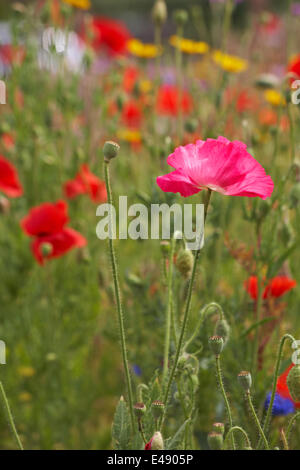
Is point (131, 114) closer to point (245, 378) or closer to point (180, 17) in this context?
point (180, 17)

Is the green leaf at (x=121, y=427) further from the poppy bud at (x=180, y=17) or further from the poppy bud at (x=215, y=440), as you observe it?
the poppy bud at (x=180, y=17)

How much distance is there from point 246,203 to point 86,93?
821 millimetres

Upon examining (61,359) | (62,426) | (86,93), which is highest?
(86,93)

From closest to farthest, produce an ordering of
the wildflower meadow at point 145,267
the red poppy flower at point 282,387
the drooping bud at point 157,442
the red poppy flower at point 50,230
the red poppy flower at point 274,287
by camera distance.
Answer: the drooping bud at point 157,442
the wildflower meadow at point 145,267
the red poppy flower at point 282,387
the red poppy flower at point 274,287
the red poppy flower at point 50,230

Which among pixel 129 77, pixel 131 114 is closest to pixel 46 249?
pixel 131 114

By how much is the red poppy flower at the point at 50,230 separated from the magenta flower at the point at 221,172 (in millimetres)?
497

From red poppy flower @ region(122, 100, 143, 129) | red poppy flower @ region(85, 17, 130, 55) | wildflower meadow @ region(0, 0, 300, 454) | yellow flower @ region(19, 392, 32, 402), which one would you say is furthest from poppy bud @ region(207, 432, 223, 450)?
red poppy flower @ region(85, 17, 130, 55)

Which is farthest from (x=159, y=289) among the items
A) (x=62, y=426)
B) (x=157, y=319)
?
(x=62, y=426)

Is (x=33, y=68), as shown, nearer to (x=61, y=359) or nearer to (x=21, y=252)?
(x=21, y=252)

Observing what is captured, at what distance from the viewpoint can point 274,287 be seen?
0.88m

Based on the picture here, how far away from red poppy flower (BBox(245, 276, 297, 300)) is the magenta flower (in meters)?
0.35

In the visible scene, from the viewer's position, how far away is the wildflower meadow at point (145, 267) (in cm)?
66

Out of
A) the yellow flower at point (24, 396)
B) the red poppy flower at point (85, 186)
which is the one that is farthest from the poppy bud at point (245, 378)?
the yellow flower at point (24, 396)

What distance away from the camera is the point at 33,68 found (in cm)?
138
